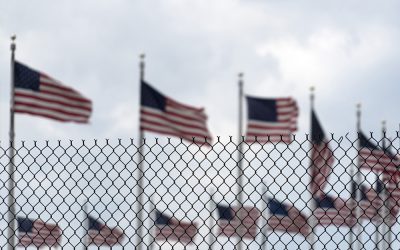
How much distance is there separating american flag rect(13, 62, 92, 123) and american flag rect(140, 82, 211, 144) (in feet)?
7.41

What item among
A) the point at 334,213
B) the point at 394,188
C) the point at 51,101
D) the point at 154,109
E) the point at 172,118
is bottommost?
Answer: the point at 334,213

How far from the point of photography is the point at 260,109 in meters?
37.1

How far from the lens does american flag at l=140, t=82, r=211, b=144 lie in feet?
107

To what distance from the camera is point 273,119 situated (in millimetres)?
36438

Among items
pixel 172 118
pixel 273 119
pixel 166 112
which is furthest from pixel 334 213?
pixel 172 118

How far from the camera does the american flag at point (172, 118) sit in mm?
32688

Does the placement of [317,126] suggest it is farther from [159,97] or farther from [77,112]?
[77,112]

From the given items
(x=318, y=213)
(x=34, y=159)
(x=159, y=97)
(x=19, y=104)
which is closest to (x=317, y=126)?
(x=318, y=213)

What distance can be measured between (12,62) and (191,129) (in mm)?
4368

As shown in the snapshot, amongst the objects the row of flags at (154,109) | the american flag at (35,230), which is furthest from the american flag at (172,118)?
the american flag at (35,230)

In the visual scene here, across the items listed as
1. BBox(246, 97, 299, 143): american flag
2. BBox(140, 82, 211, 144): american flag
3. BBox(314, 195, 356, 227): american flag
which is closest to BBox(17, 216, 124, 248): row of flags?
BBox(140, 82, 211, 144): american flag

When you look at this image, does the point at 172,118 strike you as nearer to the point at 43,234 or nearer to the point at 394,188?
the point at 43,234

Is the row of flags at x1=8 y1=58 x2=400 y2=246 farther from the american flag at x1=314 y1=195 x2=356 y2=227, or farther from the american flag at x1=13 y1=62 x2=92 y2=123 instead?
the american flag at x1=314 y1=195 x2=356 y2=227

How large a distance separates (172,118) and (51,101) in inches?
132
